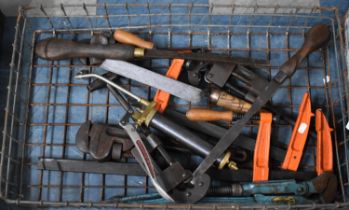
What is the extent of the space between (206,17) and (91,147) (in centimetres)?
43

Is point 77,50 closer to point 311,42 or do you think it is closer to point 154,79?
point 154,79

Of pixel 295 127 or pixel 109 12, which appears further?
pixel 109 12

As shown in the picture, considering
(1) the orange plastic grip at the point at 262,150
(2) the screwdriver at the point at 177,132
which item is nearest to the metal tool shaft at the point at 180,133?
(2) the screwdriver at the point at 177,132

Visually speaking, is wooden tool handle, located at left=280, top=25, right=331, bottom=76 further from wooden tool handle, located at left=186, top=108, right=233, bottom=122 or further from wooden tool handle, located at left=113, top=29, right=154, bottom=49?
wooden tool handle, located at left=113, top=29, right=154, bottom=49

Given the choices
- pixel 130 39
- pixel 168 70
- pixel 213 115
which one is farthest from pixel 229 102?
pixel 130 39

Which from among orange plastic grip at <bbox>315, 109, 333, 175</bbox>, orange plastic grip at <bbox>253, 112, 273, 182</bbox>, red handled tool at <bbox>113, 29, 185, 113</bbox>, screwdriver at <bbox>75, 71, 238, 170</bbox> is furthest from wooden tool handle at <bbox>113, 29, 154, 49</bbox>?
orange plastic grip at <bbox>315, 109, 333, 175</bbox>

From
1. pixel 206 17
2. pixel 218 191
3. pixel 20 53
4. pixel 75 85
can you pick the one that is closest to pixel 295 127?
pixel 218 191

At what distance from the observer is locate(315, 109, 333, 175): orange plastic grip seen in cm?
90

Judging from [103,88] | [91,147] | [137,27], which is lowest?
[91,147]

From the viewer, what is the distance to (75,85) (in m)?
0.99

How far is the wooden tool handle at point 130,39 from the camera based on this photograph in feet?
3.08

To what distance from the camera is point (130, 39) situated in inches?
37.1

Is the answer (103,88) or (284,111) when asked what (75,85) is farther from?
(284,111)

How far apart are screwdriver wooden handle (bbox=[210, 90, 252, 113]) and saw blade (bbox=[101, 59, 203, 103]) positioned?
0.04 metres
